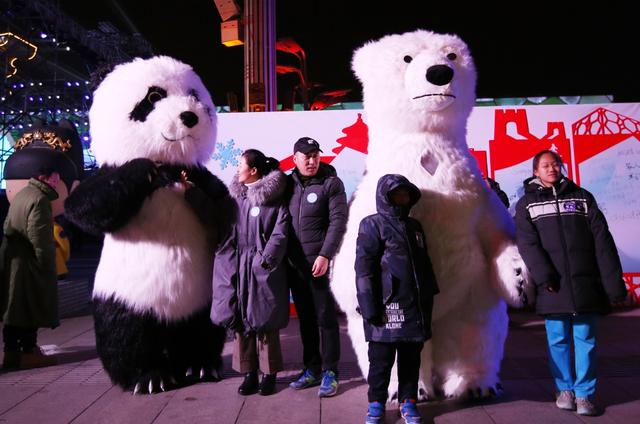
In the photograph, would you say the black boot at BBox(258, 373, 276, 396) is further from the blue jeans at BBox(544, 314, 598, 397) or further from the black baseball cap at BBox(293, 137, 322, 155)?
the blue jeans at BBox(544, 314, 598, 397)

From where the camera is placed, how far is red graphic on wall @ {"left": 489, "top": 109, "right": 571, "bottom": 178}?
15.5 ft

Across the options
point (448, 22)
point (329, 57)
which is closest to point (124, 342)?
point (448, 22)

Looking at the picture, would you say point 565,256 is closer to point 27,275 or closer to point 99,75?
point 99,75

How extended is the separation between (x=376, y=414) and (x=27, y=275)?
279 cm

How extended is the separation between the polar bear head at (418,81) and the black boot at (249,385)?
5.27ft

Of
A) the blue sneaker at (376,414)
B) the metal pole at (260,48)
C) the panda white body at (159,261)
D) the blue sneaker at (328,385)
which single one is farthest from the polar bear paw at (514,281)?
the metal pole at (260,48)

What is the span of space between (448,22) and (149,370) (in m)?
7.13

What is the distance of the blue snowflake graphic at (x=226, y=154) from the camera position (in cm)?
469

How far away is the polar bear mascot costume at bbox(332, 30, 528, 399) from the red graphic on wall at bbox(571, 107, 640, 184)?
2.67 meters

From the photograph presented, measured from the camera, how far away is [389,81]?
8.39 feet

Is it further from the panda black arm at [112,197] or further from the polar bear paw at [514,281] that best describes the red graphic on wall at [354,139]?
the polar bear paw at [514,281]

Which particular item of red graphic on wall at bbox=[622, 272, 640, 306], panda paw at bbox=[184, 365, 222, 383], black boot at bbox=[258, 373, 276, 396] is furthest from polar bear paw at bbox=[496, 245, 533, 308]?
red graphic on wall at bbox=[622, 272, 640, 306]

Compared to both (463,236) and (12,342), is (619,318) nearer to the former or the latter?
(463,236)

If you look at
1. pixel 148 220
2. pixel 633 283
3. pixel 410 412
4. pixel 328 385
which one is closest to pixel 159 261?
pixel 148 220
